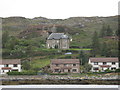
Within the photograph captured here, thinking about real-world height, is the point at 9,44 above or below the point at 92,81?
above

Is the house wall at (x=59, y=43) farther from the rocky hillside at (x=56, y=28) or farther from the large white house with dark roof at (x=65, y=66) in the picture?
the large white house with dark roof at (x=65, y=66)

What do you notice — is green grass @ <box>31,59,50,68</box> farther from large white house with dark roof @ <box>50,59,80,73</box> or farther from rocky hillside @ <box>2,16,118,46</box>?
rocky hillside @ <box>2,16,118,46</box>

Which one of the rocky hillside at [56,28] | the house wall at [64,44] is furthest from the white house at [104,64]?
the rocky hillside at [56,28]

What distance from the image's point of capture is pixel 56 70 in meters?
21.5

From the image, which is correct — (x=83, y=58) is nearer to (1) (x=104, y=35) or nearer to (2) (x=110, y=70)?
(2) (x=110, y=70)

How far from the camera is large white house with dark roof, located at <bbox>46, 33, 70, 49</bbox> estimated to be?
30.7m

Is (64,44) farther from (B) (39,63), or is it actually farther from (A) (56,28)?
(A) (56,28)

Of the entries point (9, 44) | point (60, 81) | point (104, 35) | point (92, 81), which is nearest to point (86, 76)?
point (92, 81)

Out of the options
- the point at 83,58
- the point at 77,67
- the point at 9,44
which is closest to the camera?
the point at 77,67

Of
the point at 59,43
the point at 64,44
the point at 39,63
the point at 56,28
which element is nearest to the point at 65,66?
the point at 39,63

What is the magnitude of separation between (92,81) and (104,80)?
1.06 meters

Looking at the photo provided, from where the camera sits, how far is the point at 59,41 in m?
31.1

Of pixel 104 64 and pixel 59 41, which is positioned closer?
pixel 104 64

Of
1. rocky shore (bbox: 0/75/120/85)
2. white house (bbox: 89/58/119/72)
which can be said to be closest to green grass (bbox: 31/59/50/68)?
rocky shore (bbox: 0/75/120/85)
